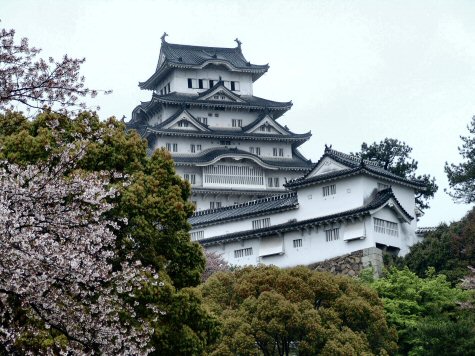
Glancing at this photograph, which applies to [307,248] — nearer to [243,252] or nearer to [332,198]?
→ [332,198]

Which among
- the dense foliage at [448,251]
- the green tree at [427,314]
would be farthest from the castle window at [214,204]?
the green tree at [427,314]

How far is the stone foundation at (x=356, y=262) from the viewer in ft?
153

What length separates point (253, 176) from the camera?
67312 mm

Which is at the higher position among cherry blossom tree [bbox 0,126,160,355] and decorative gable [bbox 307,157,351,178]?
decorative gable [bbox 307,157,351,178]

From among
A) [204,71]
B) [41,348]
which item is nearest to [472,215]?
[41,348]

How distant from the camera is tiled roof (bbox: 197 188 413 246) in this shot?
47.5 metres

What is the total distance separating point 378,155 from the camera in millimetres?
68625

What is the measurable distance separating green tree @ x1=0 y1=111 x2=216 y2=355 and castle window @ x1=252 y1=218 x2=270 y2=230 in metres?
26.2

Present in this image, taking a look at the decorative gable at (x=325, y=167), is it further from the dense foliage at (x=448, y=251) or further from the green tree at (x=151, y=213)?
the green tree at (x=151, y=213)

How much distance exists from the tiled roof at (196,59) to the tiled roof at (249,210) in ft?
62.3

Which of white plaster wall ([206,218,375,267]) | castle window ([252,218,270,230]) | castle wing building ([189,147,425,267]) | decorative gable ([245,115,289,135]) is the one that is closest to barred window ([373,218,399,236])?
castle wing building ([189,147,425,267])

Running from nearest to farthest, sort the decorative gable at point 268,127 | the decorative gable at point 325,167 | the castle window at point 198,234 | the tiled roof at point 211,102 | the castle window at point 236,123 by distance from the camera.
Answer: the decorative gable at point 325,167 → the castle window at point 198,234 → the tiled roof at point 211,102 → the decorative gable at point 268,127 → the castle window at point 236,123

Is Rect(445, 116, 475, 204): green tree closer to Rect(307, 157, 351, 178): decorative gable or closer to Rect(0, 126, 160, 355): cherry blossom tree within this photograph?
Rect(307, 157, 351, 178): decorative gable

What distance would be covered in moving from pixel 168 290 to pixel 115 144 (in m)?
4.00
